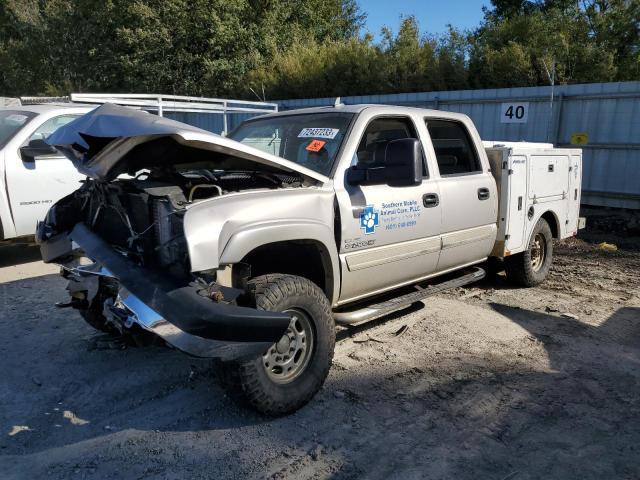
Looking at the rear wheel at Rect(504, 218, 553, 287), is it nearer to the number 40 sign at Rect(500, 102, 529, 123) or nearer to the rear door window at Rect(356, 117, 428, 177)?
the rear door window at Rect(356, 117, 428, 177)

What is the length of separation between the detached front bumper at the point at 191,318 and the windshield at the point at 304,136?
4.61 ft

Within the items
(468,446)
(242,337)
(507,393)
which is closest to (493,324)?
(507,393)

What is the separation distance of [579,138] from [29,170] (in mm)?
8813

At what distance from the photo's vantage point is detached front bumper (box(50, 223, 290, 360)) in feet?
9.29

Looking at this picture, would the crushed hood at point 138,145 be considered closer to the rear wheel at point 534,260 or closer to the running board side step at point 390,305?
the running board side step at point 390,305

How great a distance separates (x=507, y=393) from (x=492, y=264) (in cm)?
293

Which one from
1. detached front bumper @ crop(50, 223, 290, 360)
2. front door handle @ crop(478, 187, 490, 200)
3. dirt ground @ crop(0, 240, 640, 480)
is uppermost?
front door handle @ crop(478, 187, 490, 200)

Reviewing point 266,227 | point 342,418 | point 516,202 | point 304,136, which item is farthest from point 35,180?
point 516,202

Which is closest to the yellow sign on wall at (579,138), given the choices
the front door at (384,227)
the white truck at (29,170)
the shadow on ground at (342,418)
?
the shadow on ground at (342,418)

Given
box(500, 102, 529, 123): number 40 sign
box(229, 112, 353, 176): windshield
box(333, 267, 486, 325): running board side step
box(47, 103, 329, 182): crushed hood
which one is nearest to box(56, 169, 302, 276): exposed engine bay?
box(47, 103, 329, 182): crushed hood

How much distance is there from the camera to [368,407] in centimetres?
364

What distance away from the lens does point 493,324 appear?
5.26m

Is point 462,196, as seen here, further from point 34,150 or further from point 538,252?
point 34,150

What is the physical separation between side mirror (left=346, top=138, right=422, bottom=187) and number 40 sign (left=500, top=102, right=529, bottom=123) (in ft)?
24.9
